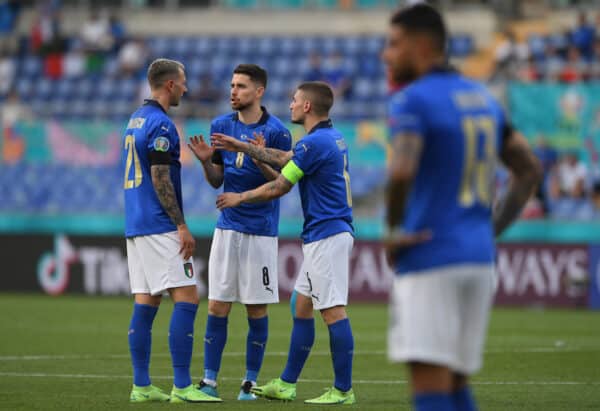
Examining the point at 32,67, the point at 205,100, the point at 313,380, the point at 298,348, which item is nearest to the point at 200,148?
the point at 298,348

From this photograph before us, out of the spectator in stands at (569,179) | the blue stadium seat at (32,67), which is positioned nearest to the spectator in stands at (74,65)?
the blue stadium seat at (32,67)

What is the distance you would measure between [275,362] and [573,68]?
15.9 m

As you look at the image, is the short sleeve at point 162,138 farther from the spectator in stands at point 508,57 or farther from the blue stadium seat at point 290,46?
the blue stadium seat at point 290,46

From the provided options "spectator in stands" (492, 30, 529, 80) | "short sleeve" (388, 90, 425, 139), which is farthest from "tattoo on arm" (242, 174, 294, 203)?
"spectator in stands" (492, 30, 529, 80)

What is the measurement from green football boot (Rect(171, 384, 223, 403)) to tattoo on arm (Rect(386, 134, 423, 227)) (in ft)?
13.7

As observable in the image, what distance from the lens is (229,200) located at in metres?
9.40

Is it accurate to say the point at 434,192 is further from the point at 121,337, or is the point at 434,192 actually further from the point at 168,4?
the point at 168,4

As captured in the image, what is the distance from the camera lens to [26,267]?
23375 millimetres

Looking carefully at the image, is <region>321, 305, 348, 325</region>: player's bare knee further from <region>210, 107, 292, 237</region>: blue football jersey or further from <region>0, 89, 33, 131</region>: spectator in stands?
<region>0, 89, 33, 131</region>: spectator in stands

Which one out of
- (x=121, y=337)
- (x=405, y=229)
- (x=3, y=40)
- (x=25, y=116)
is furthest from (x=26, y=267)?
(x=405, y=229)

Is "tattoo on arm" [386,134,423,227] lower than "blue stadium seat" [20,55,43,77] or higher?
lower

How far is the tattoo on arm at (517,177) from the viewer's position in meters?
6.19

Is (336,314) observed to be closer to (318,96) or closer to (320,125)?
(320,125)

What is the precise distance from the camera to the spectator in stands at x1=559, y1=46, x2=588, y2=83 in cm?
2597
